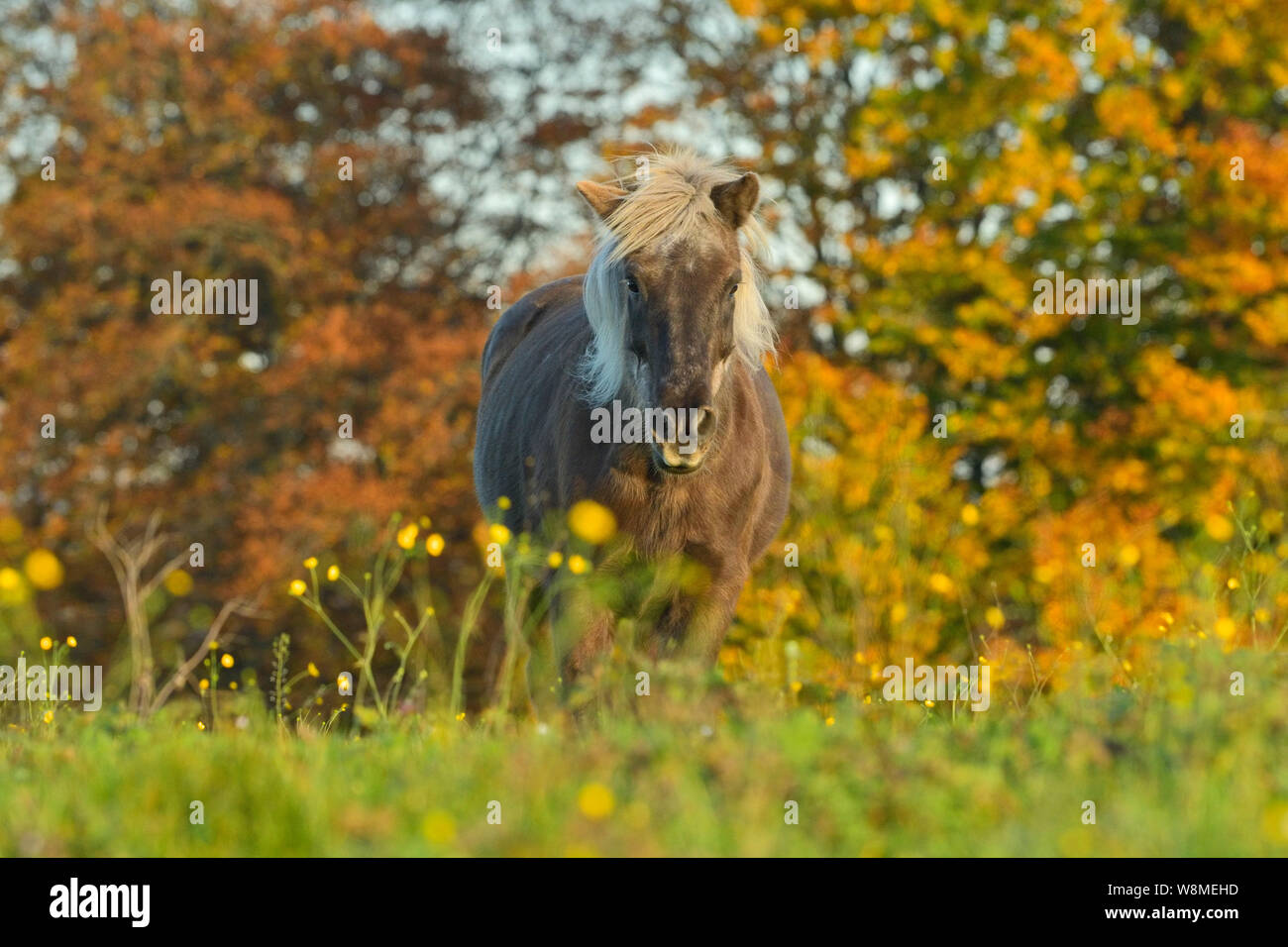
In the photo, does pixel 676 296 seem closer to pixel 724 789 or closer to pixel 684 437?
pixel 684 437

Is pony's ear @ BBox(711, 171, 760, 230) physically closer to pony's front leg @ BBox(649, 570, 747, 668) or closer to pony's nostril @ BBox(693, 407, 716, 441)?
pony's nostril @ BBox(693, 407, 716, 441)

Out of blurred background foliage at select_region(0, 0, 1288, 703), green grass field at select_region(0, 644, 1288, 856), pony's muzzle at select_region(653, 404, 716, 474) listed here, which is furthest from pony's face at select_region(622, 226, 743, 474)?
blurred background foliage at select_region(0, 0, 1288, 703)

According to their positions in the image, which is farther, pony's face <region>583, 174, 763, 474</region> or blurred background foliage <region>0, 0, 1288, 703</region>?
blurred background foliage <region>0, 0, 1288, 703</region>

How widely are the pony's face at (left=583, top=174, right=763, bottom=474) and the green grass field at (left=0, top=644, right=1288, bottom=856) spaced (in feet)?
4.55

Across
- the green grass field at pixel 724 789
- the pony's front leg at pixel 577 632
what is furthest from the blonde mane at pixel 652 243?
the green grass field at pixel 724 789

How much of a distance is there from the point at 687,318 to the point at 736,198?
0.80 meters

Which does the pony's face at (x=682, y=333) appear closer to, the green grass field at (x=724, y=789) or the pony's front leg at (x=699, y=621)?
the pony's front leg at (x=699, y=621)

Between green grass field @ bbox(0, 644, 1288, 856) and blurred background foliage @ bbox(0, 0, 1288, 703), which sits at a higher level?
blurred background foliage @ bbox(0, 0, 1288, 703)

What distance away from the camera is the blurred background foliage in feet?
58.6

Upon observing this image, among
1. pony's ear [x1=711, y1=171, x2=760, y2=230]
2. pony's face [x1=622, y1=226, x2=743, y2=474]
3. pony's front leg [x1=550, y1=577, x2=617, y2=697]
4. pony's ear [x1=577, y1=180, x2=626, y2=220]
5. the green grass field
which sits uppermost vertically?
pony's ear [x1=577, y1=180, x2=626, y2=220]

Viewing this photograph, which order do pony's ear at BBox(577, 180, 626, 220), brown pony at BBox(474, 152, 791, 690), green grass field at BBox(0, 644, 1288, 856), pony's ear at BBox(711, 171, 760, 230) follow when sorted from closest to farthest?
green grass field at BBox(0, 644, 1288, 856) < brown pony at BBox(474, 152, 791, 690) < pony's ear at BBox(711, 171, 760, 230) < pony's ear at BBox(577, 180, 626, 220)

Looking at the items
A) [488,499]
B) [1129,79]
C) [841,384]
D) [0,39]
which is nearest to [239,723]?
[488,499]

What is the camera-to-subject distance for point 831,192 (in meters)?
19.9

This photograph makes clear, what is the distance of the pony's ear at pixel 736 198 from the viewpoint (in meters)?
6.23
